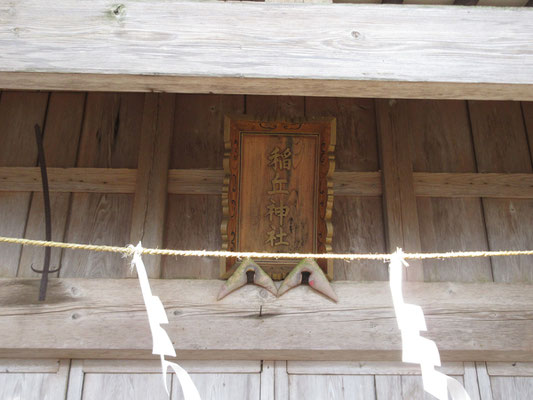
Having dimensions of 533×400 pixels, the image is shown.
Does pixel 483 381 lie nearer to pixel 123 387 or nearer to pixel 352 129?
pixel 352 129

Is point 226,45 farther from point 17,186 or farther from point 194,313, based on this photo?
point 17,186

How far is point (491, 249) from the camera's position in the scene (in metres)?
2.53

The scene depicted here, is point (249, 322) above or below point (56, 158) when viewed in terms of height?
below

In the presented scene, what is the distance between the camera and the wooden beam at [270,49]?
1.50 m

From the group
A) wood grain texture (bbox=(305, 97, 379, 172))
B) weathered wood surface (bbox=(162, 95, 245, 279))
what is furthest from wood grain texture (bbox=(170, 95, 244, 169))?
wood grain texture (bbox=(305, 97, 379, 172))

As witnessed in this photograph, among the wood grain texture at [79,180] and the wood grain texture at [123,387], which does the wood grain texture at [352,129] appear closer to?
the wood grain texture at [79,180]

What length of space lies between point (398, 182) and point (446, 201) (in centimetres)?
29

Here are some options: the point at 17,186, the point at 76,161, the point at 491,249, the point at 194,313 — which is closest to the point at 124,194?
the point at 76,161

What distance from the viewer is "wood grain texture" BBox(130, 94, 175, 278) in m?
2.42

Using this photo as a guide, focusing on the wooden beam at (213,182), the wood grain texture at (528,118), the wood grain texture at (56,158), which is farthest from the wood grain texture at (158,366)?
the wood grain texture at (528,118)

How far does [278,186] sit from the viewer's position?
2371mm

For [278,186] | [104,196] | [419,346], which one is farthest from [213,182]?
[419,346]

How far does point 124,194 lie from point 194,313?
763mm

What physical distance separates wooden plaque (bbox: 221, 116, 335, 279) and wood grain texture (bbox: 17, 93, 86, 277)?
2.80 feet
